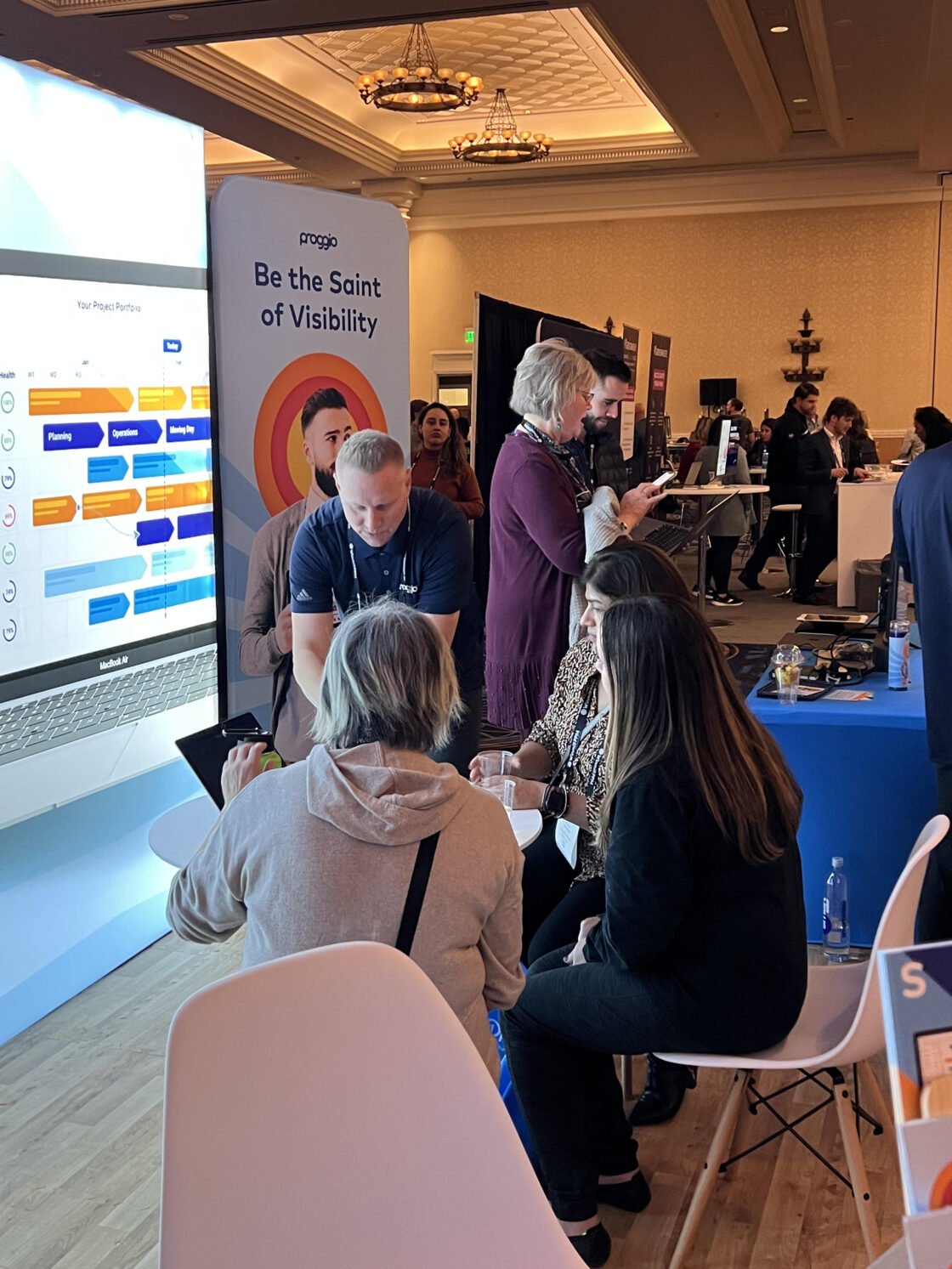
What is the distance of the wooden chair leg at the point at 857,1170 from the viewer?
2.13 meters

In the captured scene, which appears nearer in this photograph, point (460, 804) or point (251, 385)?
point (460, 804)

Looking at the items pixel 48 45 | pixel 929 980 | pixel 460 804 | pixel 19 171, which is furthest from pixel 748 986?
pixel 48 45

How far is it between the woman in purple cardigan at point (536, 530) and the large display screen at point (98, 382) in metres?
0.88

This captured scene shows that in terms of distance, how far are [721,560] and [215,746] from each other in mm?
8417

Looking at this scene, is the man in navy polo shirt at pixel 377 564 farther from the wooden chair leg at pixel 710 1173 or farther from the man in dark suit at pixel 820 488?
the man in dark suit at pixel 820 488

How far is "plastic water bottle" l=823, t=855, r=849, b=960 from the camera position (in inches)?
138

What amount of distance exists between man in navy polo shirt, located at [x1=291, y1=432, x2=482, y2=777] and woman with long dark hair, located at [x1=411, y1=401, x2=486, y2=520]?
362 centimetres

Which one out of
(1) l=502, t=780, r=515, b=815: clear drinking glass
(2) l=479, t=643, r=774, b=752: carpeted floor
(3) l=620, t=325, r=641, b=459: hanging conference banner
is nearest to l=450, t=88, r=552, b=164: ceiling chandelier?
(3) l=620, t=325, r=641, b=459: hanging conference banner

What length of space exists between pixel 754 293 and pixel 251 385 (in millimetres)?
11240

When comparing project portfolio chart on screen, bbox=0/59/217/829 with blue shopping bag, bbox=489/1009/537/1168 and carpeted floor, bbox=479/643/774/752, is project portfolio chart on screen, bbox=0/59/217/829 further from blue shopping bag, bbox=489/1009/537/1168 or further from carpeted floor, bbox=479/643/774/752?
carpeted floor, bbox=479/643/774/752

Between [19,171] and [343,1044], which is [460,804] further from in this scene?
[19,171]

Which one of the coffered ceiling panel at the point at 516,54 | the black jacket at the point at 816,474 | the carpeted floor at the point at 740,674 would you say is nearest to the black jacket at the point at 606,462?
the carpeted floor at the point at 740,674

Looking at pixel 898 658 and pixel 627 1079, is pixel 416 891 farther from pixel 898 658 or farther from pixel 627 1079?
pixel 898 658

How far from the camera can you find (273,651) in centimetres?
387
